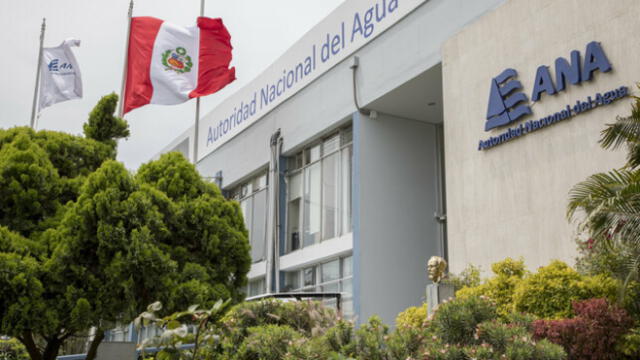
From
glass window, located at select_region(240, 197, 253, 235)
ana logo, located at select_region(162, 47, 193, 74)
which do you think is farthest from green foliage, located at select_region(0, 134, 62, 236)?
glass window, located at select_region(240, 197, 253, 235)

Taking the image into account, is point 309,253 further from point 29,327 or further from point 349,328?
point 349,328

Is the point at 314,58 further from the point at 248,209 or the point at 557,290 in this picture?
the point at 557,290

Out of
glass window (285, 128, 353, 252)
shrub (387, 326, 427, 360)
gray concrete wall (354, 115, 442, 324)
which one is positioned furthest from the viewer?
glass window (285, 128, 353, 252)

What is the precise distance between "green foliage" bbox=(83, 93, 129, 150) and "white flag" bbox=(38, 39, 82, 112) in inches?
338

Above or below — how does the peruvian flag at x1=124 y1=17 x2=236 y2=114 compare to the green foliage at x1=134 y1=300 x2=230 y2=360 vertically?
above

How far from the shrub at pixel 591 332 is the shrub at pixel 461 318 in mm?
1988

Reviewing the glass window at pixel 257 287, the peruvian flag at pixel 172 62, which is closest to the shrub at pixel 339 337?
the peruvian flag at pixel 172 62

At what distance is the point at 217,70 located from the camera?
69.4ft

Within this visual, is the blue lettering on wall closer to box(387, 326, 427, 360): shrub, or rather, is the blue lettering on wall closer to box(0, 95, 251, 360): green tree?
box(0, 95, 251, 360): green tree

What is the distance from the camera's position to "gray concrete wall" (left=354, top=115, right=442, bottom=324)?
1867cm

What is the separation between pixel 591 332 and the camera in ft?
31.0

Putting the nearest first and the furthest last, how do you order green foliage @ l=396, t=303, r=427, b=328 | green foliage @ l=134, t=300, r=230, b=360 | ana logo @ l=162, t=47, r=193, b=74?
green foliage @ l=134, t=300, r=230, b=360
green foliage @ l=396, t=303, r=427, b=328
ana logo @ l=162, t=47, r=193, b=74

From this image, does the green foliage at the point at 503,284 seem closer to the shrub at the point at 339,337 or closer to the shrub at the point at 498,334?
the shrub at the point at 339,337

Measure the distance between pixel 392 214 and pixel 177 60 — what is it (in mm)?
7584
